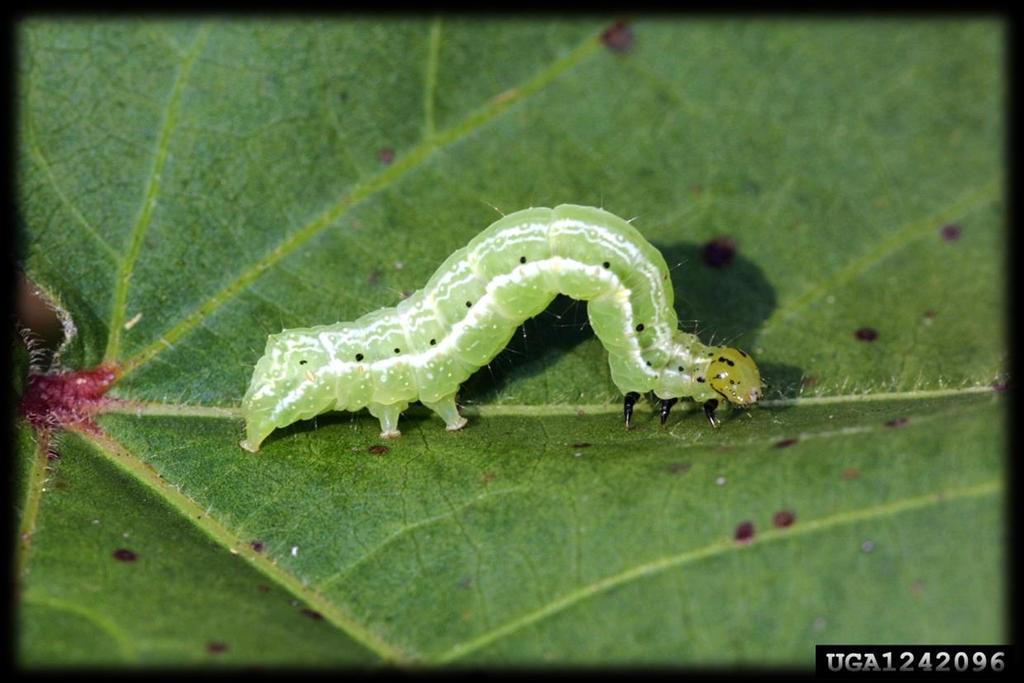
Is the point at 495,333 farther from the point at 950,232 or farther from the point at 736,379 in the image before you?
the point at 950,232

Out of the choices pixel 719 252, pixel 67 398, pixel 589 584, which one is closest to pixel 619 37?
pixel 719 252

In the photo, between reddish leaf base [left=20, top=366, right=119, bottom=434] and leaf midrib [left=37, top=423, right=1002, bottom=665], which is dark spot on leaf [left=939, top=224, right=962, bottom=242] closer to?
leaf midrib [left=37, top=423, right=1002, bottom=665]

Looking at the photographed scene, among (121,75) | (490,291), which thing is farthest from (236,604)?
(121,75)

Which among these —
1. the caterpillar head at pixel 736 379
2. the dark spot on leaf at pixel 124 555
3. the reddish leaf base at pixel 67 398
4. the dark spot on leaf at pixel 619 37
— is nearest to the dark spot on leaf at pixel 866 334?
the caterpillar head at pixel 736 379

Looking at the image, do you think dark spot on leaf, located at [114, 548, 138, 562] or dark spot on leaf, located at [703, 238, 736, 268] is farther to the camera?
dark spot on leaf, located at [703, 238, 736, 268]

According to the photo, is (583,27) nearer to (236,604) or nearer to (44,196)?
(44,196)

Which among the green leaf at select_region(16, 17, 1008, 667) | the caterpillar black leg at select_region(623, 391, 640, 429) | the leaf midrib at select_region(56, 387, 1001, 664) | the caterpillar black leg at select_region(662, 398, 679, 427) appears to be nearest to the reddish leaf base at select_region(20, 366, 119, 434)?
the green leaf at select_region(16, 17, 1008, 667)
